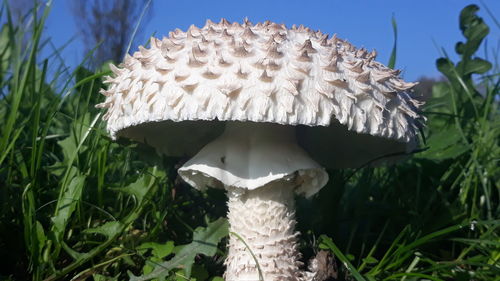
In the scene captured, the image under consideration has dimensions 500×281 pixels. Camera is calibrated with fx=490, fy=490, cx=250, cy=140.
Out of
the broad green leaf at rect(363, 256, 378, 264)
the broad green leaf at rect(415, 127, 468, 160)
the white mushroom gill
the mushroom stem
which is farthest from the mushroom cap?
the broad green leaf at rect(415, 127, 468, 160)

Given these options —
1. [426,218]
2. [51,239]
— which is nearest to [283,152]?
[51,239]

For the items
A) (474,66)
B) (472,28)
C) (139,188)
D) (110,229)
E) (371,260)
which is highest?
(472,28)

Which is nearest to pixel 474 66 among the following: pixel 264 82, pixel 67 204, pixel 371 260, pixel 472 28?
pixel 472 28

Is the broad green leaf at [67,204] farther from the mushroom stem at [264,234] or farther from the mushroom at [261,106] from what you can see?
the mushroom stem at [264,234]

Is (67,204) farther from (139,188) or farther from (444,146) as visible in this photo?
(444,146)

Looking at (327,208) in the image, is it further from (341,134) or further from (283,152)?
(283,152)
